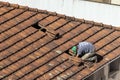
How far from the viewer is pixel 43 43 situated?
33.9 m

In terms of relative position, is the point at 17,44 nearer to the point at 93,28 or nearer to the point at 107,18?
the point at 93,28

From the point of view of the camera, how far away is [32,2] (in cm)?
4050

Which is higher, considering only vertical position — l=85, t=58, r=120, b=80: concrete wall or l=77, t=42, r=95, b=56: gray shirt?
l=77, t=42, r=95, b=56: gray shirt

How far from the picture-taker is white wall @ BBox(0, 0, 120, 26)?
3800 centimetres

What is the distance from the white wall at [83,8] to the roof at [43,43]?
2.21 metres

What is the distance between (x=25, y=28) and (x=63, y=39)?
246 centimetres

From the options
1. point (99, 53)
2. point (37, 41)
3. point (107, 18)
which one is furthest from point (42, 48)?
point (107, 18)

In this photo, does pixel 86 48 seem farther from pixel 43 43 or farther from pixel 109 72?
pixel 43 43

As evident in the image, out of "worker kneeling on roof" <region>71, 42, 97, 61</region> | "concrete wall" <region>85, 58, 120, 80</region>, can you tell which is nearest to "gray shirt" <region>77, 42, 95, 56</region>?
"worker kneeling on roof" <region>71, 42, 97, 61</region>

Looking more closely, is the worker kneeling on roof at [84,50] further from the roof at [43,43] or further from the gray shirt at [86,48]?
the roof at [43,43]

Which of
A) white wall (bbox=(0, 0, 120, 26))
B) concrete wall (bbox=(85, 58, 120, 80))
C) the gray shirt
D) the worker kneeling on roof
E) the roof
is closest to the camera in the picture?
the roof

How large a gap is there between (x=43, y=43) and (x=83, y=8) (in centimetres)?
627

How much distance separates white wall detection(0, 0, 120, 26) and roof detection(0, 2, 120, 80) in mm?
2209

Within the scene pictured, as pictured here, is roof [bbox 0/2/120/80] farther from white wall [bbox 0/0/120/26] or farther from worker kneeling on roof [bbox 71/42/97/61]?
white wall [bbox 0/0/120/26]
